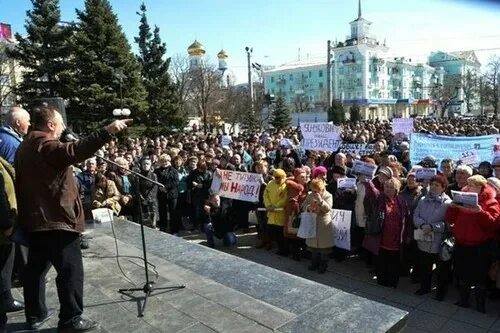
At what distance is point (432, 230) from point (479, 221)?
64cm

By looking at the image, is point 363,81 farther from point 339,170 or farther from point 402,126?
point 339,170

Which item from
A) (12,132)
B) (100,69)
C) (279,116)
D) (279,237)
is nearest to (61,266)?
(12,132)

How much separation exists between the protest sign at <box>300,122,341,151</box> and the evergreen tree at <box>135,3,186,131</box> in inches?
847

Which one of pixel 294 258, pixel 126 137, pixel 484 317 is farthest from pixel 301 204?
pixel 126 137

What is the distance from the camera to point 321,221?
6906 millimetres

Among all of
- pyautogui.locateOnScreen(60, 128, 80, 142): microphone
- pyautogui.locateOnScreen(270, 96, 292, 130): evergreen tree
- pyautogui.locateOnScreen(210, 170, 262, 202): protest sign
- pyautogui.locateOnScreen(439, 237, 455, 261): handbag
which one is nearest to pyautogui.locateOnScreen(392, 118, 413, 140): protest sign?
pyautogui.locateOnScreen(210, 170, 262, 202): protest sign

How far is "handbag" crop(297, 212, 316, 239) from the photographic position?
6.89 metres

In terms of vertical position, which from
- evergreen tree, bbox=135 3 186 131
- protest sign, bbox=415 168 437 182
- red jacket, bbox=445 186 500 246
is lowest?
red jacket, bbox=445 186 500 246

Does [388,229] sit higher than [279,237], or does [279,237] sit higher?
[388,229]

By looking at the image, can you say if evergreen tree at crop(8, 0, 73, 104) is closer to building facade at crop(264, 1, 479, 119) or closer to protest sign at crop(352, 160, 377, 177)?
protest sign at crop(352, 160, 377, 177)

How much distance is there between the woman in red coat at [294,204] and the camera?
24.7 ft

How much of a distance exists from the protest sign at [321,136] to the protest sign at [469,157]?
138 inches

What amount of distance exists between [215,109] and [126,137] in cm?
2703

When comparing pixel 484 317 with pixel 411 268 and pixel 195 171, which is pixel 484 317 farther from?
pixel 195 171
